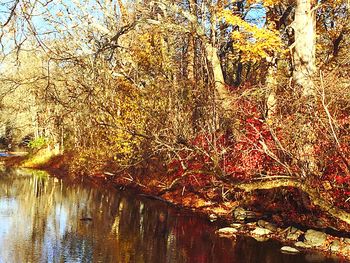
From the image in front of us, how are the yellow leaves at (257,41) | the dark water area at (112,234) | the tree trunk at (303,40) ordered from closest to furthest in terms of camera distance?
the dark water area at (112,234), the tree trunk at (303,40), the yellow leaves at (257,41)

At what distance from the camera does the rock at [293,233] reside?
547 inches

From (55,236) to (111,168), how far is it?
1440 centimetres

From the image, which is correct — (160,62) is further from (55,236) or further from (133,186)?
(55,236)

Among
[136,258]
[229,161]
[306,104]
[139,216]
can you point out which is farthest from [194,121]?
[136,258]

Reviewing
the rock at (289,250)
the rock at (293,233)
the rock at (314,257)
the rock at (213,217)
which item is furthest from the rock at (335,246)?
the rock at (213,217)

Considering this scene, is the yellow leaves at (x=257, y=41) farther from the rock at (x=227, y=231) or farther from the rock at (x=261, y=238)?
the rock at (x=261, y=238)

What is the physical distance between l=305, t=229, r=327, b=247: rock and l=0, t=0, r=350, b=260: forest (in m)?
0.65

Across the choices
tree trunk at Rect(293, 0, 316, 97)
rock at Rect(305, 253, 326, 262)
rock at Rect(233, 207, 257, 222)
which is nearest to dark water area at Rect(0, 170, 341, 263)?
rock at Rect(305, 253, 326, 262)

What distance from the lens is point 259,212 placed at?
17.0 m

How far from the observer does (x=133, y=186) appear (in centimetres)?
2448

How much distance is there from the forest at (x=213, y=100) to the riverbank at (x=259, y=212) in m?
0.07

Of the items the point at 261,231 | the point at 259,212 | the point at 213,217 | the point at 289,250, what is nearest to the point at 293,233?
the point at 261,231

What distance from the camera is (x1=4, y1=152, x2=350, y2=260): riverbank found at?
525 inches

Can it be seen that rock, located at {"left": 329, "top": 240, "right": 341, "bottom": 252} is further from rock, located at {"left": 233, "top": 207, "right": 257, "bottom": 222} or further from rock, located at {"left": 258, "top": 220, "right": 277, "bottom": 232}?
rock, located at {"left": 233, "top": 207, "right": 257, "bottom": 222}
